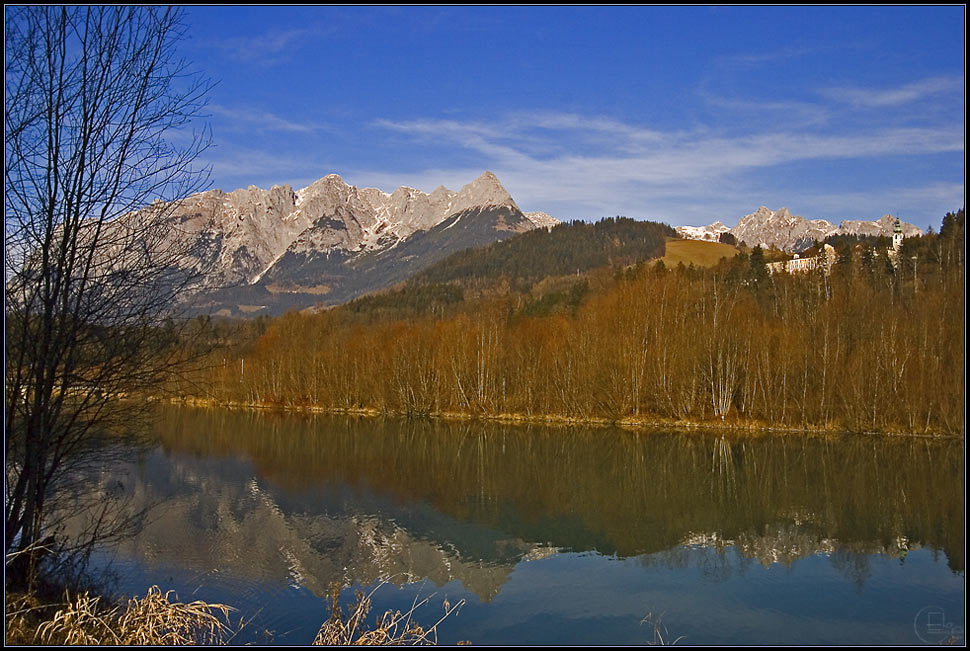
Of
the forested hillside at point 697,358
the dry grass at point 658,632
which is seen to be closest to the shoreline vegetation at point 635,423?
the forested hillside at point 697,358

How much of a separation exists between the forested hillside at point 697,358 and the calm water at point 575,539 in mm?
6626

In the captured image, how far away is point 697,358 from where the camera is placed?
153 ft

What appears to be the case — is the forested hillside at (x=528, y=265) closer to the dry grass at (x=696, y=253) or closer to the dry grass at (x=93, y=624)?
the dry grass at (x=696, y=253)

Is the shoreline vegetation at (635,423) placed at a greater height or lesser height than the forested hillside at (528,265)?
lesser

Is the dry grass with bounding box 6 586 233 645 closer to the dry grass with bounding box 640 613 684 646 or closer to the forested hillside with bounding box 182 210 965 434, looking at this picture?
the dry grass with bounding box 640 613 684 646

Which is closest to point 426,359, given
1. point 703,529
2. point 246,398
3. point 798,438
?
point 246,398

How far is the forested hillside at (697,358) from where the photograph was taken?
4166 centimetres

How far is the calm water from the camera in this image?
44.5 ft
